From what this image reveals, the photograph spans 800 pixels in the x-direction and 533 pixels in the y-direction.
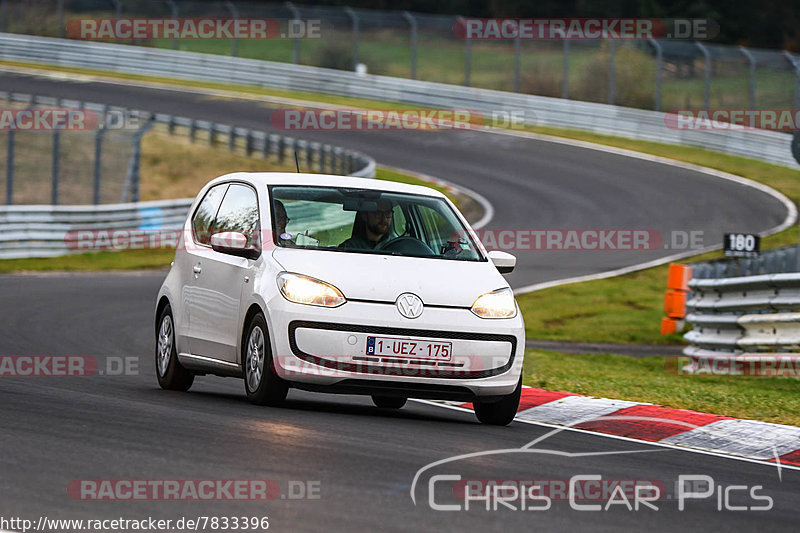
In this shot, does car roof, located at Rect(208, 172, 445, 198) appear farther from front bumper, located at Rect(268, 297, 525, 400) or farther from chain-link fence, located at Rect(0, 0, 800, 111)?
chain-link fence, located at Rect(0, 0, 800, 111)

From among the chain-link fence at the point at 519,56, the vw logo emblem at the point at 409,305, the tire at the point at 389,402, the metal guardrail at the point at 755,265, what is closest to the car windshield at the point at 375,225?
the vw logo emblem at the point at 409,305

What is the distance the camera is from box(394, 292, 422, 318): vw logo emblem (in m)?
8.56

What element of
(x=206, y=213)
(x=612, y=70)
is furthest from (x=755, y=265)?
(x=612, y=70)

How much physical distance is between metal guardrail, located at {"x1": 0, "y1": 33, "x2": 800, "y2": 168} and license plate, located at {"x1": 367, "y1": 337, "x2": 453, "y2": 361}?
109ft

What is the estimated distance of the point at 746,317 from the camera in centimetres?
1562

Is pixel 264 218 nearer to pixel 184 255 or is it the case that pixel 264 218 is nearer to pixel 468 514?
pixel 184 255

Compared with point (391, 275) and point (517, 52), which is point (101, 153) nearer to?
point (517, 52)

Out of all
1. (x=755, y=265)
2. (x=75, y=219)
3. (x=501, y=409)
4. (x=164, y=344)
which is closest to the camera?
(x=501, y=409)

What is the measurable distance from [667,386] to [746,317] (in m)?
3.43

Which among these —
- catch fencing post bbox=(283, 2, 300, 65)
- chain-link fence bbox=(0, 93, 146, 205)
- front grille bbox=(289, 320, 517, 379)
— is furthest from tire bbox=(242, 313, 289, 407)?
catch fencing post bbox=(283, 2, 300, 65)

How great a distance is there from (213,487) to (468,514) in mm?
1075

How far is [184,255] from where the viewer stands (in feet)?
33.8

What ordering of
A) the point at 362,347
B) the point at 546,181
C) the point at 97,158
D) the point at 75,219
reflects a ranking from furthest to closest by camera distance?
the point at 546,181 → the point at 97,158 → the point at 75,219 → the point at 362,347

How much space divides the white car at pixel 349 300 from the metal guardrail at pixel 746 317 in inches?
236
